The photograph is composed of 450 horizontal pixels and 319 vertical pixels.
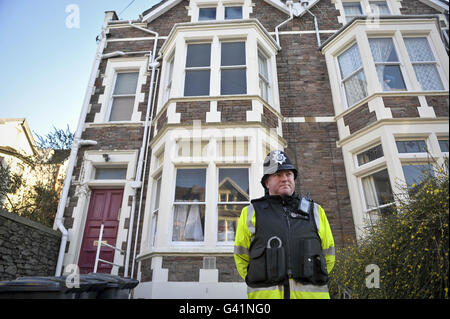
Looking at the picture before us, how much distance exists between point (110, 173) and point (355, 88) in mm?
6331

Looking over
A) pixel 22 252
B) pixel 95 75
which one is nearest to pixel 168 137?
Answer: pixel 22 252

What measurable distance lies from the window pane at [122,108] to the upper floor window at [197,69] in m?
2.02

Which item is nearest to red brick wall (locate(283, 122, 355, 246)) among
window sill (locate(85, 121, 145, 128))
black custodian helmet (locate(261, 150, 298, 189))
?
window sill (locate(85, 121, 145, 128))

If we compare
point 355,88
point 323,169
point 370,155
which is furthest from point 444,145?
point 355,88

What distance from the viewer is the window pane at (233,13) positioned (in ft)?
28.6

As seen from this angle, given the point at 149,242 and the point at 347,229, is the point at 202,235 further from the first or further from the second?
the point at 347,229

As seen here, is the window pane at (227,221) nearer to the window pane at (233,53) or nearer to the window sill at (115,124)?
the window sill at (115,124)

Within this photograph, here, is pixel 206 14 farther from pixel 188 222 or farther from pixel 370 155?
pixel 188 222

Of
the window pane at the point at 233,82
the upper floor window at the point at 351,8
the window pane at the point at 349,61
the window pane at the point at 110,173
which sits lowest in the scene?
the window pane at the point at 110,173

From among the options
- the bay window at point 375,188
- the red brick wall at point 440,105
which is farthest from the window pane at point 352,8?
the red brick wall at point 440,105

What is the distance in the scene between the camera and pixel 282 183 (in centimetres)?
200

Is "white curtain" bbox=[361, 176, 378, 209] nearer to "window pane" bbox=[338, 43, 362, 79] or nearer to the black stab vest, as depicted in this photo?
"window pane" bbox=[338, 43, 362, 79]

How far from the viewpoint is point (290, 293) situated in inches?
62.4
